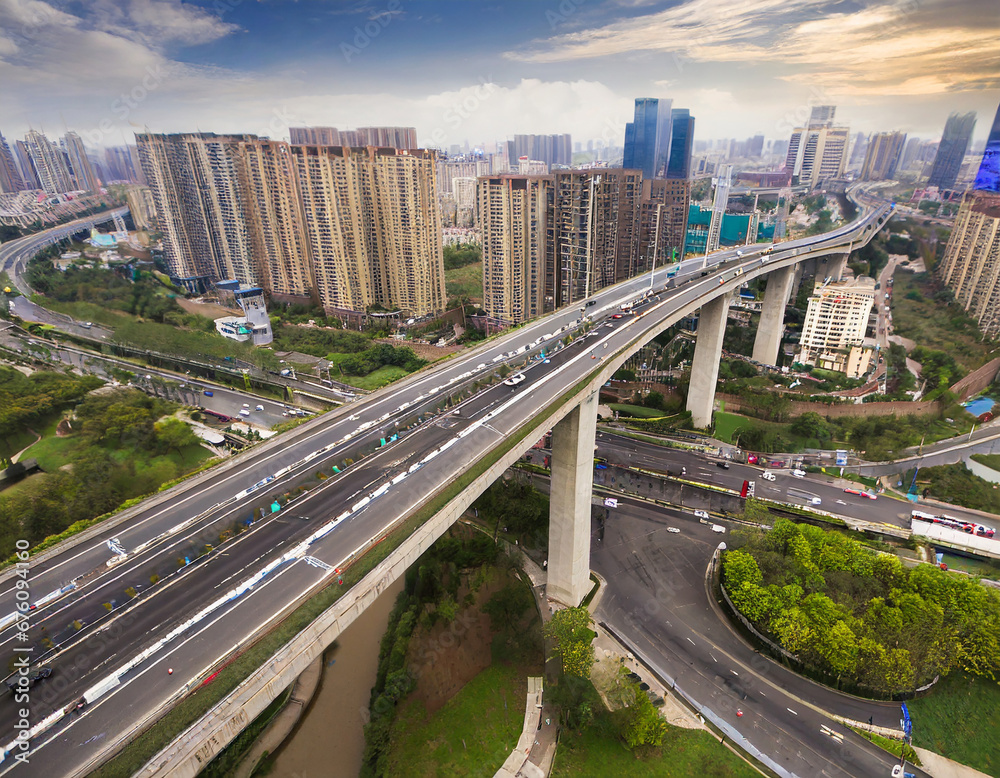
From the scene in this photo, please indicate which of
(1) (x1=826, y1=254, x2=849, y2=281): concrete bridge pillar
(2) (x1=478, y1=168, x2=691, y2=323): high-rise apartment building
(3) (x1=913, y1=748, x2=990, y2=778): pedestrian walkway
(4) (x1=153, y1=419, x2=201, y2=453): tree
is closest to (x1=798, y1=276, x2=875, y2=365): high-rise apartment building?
(1) (x1=826, y1=254, x2=849, y2=281): concrete bridge pillar

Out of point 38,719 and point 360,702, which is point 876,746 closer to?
point 360,702

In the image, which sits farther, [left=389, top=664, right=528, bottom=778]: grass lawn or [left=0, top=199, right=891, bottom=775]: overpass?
[left=389, top=664, right=528, bottom=778]: grass lawn

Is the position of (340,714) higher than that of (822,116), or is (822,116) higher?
(822,116)

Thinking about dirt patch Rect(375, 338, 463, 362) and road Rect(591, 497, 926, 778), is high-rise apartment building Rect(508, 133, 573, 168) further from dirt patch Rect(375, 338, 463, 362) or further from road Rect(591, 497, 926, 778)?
road Rect(591, 497, 926, 778)

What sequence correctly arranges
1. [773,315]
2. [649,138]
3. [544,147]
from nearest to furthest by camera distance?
1. [773,315]
2. [649,138]
3. [544,147]

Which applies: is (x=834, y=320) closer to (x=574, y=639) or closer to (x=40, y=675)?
(x=574, y=639)

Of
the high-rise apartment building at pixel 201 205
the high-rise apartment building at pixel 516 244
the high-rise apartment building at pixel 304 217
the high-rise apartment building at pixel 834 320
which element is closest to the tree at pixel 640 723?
the high-rise apartment building at pixel 834 320

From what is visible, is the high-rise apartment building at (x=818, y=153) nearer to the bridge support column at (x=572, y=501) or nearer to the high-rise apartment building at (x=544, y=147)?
the high-rise apartment building at (x=544, y=147)

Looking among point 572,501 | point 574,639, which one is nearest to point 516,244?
point 572,501
